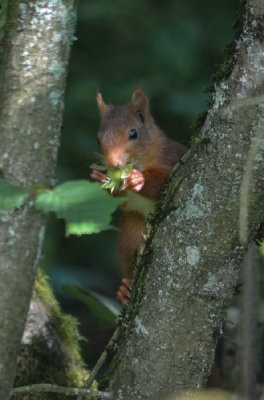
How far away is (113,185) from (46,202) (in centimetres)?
132

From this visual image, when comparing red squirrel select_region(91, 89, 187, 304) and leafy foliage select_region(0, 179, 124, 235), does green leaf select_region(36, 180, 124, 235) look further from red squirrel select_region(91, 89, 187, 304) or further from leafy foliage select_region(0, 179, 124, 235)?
red squirrel select_region(91, 89, 187, 304)

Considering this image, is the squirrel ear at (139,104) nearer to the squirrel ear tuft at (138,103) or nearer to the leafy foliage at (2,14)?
the squirrel ear tuft at (138,103)

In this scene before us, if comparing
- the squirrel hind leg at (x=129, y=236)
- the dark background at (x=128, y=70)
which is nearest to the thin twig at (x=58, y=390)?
the squirrel hind leg at (x=129, y=236)

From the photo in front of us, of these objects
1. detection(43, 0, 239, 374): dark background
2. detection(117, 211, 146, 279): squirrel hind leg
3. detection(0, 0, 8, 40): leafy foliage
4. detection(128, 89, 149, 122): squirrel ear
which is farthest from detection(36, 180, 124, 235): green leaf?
detection(43, 0, 239, 374): dark background

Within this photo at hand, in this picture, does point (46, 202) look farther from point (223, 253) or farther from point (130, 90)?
point (130, 90)

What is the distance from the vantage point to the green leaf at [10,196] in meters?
1.22

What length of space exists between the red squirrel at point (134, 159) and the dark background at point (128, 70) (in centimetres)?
72

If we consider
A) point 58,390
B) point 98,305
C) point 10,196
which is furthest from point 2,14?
point 98,305

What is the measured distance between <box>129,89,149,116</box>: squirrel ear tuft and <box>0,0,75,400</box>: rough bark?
67.4 inches

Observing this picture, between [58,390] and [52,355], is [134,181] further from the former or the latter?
[58,390]

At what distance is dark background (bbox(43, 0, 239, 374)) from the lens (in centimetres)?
420

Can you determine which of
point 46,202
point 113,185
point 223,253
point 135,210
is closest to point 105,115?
point 135,210

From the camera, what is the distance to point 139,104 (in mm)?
3385

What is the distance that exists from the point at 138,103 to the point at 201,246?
1578mm
